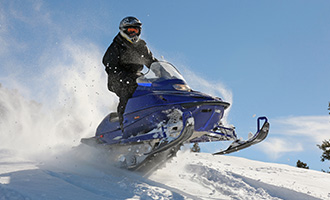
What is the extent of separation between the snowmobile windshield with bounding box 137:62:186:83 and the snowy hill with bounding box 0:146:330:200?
1.72 metres

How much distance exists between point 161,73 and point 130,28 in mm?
1252

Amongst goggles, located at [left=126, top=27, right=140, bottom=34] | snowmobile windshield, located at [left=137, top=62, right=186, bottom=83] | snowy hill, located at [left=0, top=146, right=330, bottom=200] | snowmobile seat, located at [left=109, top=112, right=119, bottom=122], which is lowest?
snowy hill, located at [left=0, top=146, right=330, bottom=200]

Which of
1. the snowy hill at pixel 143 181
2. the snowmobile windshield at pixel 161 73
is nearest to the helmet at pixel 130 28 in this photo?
the snowmobile windshield at pixel 161 73

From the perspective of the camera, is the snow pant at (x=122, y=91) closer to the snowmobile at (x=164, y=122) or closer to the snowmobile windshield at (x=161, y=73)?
the snowmobile at (x=164, y=122)

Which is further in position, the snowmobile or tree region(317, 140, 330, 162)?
tree region(317, 140, 330, 162)

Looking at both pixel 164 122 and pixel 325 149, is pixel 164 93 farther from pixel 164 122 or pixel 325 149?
pixel 325 149

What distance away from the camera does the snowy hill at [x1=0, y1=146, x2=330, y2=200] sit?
3486 mm

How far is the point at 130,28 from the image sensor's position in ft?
19.2

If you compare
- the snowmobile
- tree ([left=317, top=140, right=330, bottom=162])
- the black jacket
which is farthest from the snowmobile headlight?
tree ([left=317, top=140, right=330, bottom=162])

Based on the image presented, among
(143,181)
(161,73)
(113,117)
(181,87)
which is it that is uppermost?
(161,73)

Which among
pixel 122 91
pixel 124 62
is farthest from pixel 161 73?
pixel 124 62

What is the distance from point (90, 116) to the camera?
8312 millimetres

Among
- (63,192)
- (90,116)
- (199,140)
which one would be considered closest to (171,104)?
(199,140)

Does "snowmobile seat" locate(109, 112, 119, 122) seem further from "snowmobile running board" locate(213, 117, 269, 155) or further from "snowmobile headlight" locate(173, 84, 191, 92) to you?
"snowmobile running board" locate(213, 117, 269, 155)
